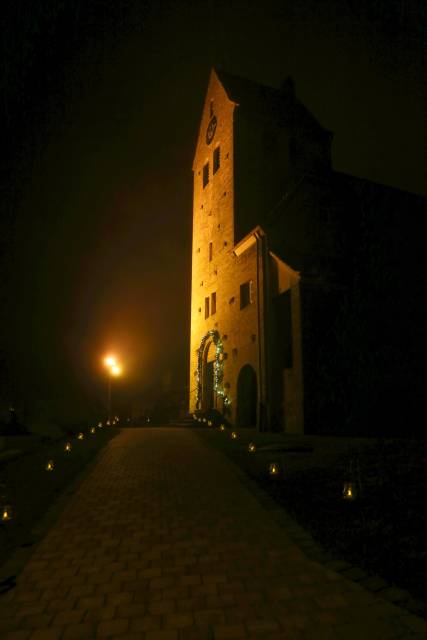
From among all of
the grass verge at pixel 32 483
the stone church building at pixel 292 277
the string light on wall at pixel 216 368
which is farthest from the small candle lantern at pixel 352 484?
A: the string light on wall at pixel 216 368

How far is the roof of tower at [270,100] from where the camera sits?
27.6m

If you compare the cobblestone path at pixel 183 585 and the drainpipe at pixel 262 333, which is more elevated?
the drainpipe at pixel 262 333

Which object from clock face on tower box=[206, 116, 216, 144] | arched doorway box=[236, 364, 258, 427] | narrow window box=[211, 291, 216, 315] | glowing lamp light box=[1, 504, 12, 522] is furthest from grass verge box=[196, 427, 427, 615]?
clock face on tower box=[206, 116, 216, 144]

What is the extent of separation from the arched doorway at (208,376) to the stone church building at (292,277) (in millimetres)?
119

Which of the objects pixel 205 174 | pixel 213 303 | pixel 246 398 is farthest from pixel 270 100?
pixel 246 398

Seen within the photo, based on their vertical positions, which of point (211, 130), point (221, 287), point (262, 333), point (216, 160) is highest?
point (211, 130)

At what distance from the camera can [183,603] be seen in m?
3.23

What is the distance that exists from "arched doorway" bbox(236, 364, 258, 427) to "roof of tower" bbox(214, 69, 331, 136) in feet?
58.5

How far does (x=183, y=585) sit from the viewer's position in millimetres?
3549

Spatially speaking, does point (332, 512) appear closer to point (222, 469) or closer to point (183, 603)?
point (183, 603)

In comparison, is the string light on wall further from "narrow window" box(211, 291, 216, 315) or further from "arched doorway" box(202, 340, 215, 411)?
"narrow window" box(211, 291, 216, 315)

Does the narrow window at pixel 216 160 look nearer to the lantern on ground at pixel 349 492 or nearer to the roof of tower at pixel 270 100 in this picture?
the roof of tower at pixel 270 100

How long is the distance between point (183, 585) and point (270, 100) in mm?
31194

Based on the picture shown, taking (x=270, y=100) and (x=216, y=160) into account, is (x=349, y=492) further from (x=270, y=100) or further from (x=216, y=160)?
(x=270, y=100)
